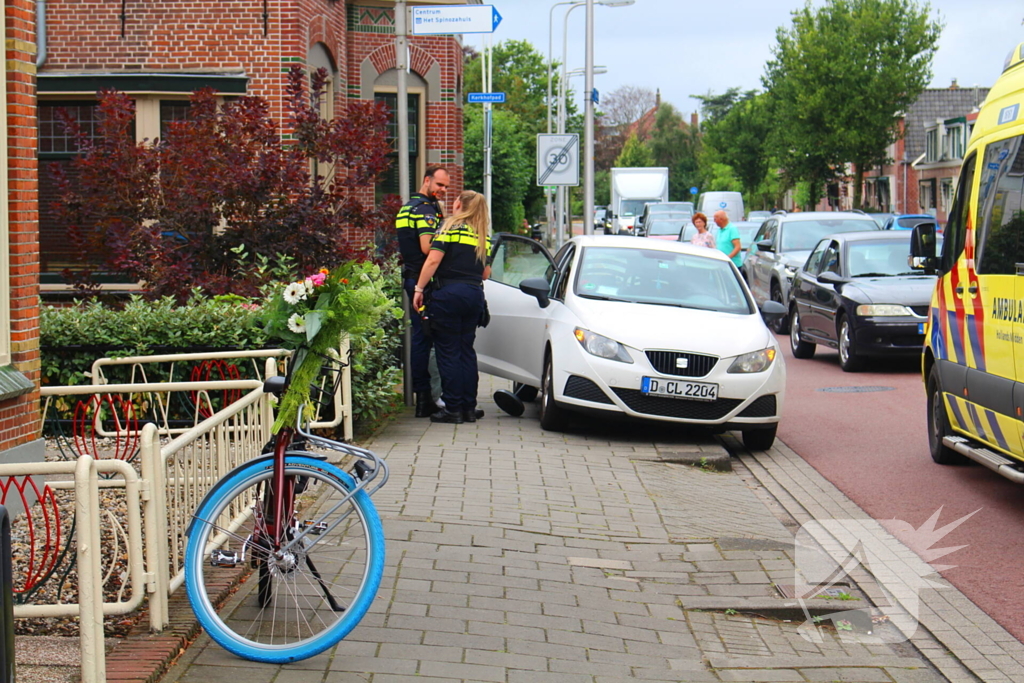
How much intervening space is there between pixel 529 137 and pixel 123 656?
56.8 m

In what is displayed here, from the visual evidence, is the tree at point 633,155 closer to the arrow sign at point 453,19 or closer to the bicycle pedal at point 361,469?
the arrow sign at point 453,19

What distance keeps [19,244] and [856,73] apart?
195ft

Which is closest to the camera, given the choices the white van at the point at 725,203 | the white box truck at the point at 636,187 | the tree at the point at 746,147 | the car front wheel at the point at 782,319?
the car front wheel at the point at 782,319

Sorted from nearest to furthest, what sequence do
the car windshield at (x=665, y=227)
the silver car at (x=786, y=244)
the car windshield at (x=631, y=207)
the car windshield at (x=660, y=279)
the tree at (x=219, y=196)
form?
the car windshield at (x=660, y=279)
the tree at (x=219, y=196)
the silver car at (x=786, y=244)
the car windshield at (x=665, y=227)
the car windshield at (x=631, y=207)

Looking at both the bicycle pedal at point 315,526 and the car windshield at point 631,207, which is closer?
the bicycle pedal at point 315,526

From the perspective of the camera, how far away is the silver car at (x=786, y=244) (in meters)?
20.8

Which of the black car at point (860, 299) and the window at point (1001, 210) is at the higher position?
the window at point (1001, 210)

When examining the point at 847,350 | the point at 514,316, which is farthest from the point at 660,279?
the point at 847,350

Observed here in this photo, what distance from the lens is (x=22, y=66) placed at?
21.6ft

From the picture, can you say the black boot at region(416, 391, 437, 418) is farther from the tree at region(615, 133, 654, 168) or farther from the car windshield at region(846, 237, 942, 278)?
the tree at region(615, 133, 654, 168)

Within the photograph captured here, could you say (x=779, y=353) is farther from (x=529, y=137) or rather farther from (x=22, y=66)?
(x=529, y=137)

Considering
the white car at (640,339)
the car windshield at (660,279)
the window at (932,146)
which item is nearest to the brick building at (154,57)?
the white car at (640,339)

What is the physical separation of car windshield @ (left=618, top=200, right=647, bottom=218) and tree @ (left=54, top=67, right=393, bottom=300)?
151 feet

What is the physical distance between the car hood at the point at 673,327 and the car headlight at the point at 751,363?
5cm
